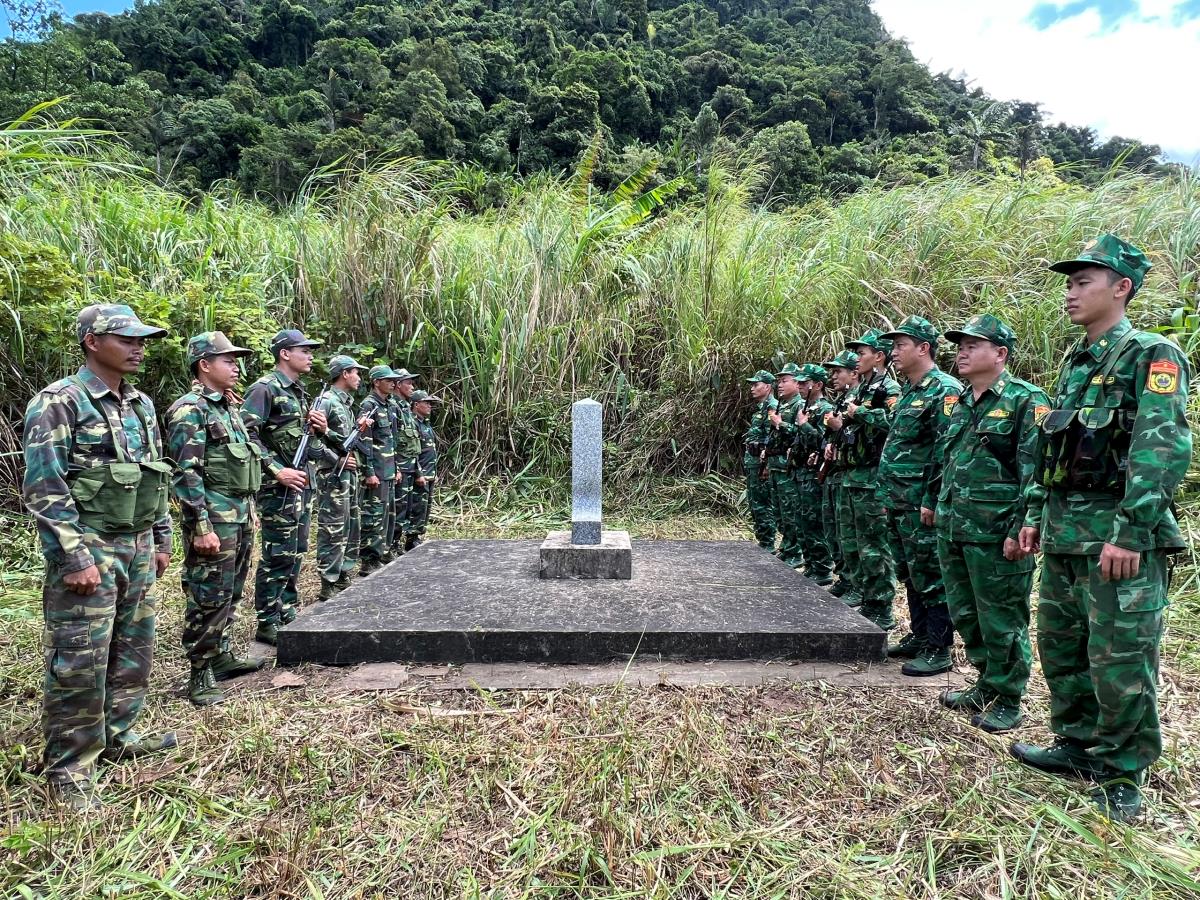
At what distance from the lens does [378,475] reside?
5461mm

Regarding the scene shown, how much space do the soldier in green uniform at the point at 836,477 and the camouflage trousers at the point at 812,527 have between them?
0.53 ft

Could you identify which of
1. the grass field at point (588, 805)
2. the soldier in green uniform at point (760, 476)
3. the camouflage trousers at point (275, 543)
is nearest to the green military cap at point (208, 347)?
the camouflage trousers at point (275, 543)

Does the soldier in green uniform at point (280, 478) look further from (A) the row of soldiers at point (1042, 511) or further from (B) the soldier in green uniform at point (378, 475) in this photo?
(A) the row of soldiers at point (1042, 511)

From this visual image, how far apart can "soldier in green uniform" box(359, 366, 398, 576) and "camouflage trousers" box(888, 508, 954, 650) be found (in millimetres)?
3957

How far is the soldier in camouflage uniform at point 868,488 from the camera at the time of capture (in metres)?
4.17

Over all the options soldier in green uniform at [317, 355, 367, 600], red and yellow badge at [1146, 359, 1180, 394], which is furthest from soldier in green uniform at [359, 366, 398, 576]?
red and yellow badge at [1146, 359, 1180, 394]

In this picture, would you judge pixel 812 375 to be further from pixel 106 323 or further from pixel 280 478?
pixel 106 323

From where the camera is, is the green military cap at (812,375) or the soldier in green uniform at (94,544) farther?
the green military cap at (812,375)

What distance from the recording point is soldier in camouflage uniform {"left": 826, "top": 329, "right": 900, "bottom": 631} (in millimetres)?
4168

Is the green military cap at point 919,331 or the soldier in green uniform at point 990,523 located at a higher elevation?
the green military cap at point 919,331

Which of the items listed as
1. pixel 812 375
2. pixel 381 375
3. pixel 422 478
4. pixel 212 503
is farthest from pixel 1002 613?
pixel 422 478

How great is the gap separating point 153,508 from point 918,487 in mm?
3696

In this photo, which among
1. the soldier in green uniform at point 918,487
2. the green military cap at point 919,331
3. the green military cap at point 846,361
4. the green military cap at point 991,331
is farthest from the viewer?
the green military cap at point 846,361

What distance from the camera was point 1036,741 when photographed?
2.78 metres
